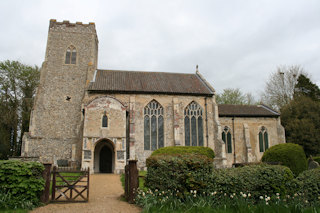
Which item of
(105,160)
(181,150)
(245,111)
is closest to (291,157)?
(181,150)

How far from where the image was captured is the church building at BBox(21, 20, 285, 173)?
73.9 ft

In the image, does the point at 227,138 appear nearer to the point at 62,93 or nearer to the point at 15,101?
the point at 62,93

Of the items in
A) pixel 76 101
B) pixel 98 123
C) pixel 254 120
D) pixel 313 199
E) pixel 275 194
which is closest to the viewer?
pixel 313 199

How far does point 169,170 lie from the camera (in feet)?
29.3

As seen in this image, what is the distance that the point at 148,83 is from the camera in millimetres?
27938

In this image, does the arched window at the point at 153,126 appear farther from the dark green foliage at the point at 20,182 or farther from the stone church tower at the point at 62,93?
the dark green foliage at the point at 20,182

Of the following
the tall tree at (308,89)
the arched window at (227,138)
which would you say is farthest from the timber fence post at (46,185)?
the tall tree at (308,89)

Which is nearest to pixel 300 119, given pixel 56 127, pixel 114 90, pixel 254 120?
pixel 254 120

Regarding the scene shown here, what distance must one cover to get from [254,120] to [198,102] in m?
7.70

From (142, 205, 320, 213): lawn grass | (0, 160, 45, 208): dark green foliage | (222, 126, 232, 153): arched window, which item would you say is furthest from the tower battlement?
(142, 205, 320, 213): lawn grass

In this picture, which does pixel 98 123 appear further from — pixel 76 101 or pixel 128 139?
pixel 76 101

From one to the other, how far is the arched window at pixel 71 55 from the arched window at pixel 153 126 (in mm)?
10149

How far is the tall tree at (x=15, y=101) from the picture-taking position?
30.3 metres

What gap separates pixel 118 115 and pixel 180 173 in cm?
1431
